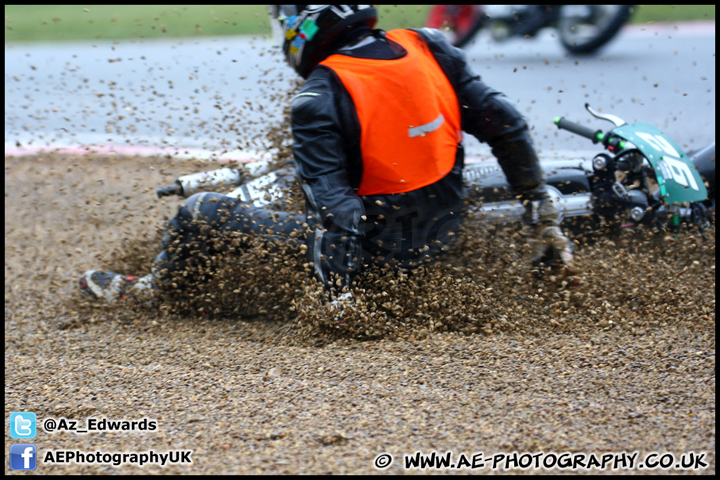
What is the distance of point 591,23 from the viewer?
Result: 8922 mm

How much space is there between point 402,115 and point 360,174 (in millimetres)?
293

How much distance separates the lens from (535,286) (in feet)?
9.59

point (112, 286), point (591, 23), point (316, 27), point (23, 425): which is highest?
point (316, 27)

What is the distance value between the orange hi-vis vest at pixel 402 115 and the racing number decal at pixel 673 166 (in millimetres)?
1181

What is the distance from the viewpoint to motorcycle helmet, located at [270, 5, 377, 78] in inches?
105

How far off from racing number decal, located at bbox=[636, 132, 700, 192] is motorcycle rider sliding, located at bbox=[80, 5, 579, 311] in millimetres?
688

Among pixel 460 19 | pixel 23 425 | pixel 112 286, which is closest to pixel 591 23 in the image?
pixel 460 19

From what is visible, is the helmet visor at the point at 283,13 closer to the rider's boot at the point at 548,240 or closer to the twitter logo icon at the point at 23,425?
the rider's boot at the point at 548,240

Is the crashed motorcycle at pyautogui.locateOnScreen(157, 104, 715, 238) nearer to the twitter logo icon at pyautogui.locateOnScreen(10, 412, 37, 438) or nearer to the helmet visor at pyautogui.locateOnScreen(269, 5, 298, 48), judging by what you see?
the helmet visor at pyautogui.locateOnScreen(269, 5, 298, 48)

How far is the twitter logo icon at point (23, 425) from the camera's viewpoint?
6.56ft

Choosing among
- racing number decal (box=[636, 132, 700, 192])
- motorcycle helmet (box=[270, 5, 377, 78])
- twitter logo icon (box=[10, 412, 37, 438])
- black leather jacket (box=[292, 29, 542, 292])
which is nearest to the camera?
twitter logo icon (box=[10, 412, 37, 438])

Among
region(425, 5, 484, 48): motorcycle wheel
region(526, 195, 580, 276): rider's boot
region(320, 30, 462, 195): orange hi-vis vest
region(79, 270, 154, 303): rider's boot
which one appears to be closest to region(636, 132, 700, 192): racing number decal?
region(526, 195, 580, 276): rider's boot

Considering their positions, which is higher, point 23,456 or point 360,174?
point 360,174

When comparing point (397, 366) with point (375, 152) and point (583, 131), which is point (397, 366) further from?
point (583, 131)
